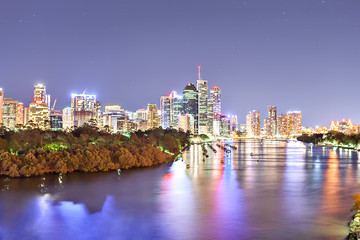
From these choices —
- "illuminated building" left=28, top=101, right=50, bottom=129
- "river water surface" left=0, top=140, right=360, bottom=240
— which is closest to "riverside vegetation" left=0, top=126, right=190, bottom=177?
"river water surface" left=0, top=140, right=360, bottom=240

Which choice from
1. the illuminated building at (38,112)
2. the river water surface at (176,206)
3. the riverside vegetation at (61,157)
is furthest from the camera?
the illuminated building at (38,112)

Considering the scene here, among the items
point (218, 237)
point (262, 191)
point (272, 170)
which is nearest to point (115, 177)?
point (262, 191)

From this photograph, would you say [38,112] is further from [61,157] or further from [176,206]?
[176,206]

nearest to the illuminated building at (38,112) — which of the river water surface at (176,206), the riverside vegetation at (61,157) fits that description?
the riverside vegetation at (61,157)

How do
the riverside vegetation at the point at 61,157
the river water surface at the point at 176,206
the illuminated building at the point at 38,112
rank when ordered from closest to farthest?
the river water surface at the point at 176,206
the riverside vegetation at the point at 61,157
the illuminated building at the point at 38,112

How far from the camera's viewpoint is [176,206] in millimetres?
29781

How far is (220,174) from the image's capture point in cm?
4859

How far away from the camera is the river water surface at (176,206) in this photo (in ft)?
75.6

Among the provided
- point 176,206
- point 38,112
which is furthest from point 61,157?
point 38,112

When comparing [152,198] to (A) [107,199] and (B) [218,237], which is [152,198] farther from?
(B) [218,237]

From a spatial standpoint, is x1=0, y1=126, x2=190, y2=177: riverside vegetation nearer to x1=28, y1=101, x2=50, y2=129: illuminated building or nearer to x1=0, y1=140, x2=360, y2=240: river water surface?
x1=0, y1=140, x2=360, y2=240: river water surface

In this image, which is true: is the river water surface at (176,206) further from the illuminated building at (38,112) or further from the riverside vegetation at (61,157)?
the illuminated building at (38,112)

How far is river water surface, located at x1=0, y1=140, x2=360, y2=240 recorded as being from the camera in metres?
23.0

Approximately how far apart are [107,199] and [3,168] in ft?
55.4
